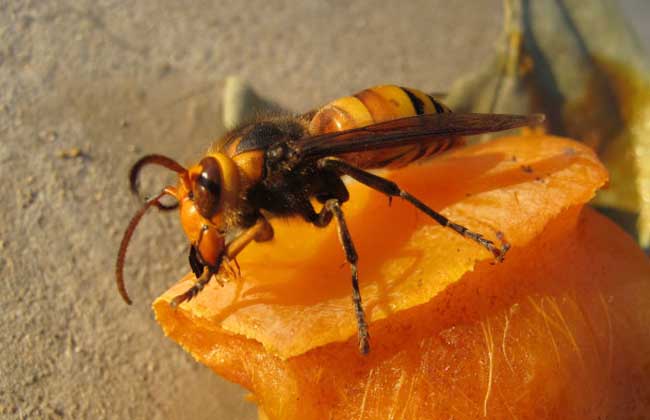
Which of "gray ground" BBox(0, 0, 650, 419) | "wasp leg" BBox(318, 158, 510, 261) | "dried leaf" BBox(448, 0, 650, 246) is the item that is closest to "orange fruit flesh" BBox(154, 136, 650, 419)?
"wasp leg" BBox(318, 158, 510, 261)

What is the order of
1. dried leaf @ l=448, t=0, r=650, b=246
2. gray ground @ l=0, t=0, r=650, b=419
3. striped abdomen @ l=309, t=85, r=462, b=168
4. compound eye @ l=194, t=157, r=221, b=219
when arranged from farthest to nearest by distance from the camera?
dried leaf @ l=448, t=0, r=650, b=246 < gray ground @ l=0, t=0, r=650, b=419 < striped abdomen @ l=309, t=85, r=462, b=168 < compound eye @ l=194, t=157, r=221, b=219

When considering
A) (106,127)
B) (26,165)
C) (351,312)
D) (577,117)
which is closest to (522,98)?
(577,117)

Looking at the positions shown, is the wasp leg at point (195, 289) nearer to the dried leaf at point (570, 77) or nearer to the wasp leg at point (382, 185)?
the wasp leg at point (382, 185)

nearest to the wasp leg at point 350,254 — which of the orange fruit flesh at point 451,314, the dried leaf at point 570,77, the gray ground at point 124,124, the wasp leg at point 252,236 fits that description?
the orange fruit flesh at point 451,314

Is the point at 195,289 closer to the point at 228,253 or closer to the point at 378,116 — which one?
the point at 228,253

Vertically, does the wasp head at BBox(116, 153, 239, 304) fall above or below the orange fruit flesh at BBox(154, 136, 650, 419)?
above

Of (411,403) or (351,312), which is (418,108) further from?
(411,403)

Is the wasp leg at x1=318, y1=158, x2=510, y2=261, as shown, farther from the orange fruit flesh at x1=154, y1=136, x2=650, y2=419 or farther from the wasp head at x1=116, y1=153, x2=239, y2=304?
the wasp head at x1=116, y1=153, x2=239, y2=304
